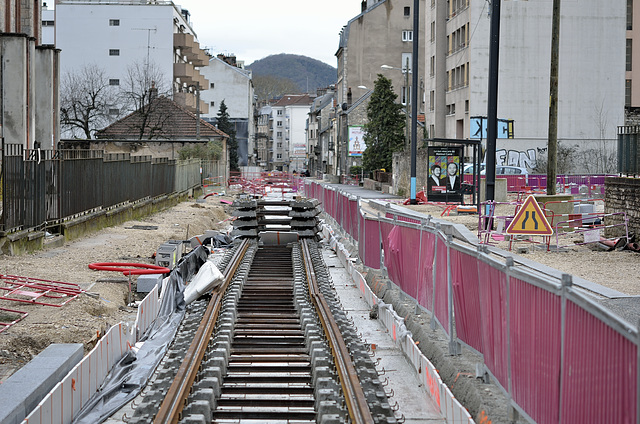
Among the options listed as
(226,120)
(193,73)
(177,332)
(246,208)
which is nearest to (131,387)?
(177,332)

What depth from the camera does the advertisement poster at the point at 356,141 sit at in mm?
89938

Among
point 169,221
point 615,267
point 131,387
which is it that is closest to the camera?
point 131,387

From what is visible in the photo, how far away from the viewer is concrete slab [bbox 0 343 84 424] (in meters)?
7.06

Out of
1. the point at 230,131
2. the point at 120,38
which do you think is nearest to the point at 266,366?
the point at 120,38

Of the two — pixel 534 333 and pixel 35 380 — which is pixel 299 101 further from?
pixel 534 333

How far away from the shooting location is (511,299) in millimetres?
6840

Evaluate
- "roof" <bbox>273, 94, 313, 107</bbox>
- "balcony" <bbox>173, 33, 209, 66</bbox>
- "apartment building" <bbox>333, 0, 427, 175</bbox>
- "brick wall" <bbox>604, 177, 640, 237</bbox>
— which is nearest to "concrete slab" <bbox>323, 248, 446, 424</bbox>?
"brick wall" <bbox>604, 177, 640, 237</bbox>

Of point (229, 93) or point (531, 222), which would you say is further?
point (229, 93)

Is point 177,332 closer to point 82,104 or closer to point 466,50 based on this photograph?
point 466,50

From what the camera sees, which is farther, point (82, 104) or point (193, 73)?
point (193, 73)

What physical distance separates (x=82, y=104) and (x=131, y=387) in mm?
60644

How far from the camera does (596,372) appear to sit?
509cm

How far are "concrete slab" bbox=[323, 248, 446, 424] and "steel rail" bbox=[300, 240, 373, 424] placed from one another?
1.61ft

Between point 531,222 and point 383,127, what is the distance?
5900cm
